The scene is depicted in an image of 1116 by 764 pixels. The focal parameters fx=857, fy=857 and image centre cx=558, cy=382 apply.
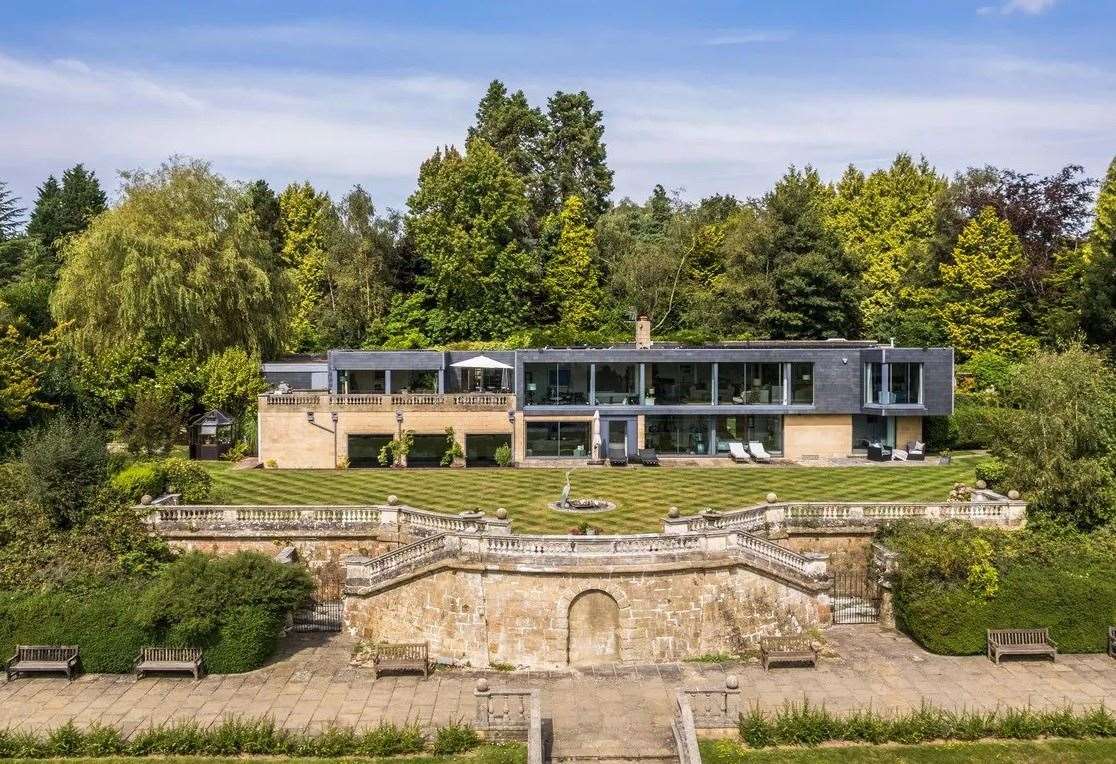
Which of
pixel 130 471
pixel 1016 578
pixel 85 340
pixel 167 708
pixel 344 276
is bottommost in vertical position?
pixel 167 708

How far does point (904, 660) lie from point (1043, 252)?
4787cm

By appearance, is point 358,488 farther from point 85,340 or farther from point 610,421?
point 85,340

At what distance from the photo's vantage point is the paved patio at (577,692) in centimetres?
2222

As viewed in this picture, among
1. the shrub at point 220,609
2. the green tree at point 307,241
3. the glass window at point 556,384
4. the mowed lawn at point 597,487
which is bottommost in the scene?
the shrub at point 220,609

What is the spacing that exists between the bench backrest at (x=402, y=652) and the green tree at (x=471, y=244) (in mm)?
42492

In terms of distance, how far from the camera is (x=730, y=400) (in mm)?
48281

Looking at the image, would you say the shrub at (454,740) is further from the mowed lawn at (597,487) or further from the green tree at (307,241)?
the green tree at (307,241)

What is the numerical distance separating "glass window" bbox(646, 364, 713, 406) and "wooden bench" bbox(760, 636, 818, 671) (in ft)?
75.2

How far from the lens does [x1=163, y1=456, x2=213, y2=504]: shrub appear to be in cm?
3381

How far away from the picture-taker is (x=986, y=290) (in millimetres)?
61656

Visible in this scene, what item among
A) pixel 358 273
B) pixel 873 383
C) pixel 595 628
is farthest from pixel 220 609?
pixel 358 273

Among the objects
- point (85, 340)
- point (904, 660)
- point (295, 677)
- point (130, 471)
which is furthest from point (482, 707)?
point (85, 340)

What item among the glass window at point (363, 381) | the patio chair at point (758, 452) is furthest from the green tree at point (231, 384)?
the patio chair at point (758, 452)

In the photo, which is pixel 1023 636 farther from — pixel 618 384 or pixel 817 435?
pixel 618 384
